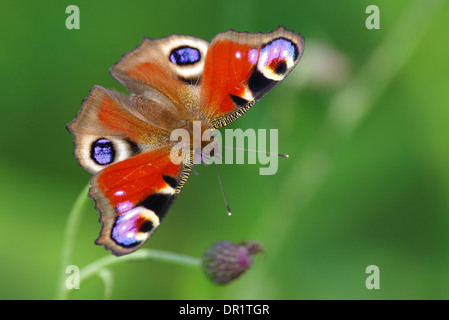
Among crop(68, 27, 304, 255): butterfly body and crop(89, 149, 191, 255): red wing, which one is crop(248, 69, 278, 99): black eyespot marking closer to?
crop(68, 27, 304, 255): butterfly body

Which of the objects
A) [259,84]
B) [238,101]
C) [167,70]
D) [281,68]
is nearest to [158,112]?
[167,70]

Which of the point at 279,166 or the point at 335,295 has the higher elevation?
the point at 279,166

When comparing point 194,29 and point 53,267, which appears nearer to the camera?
point 53,267

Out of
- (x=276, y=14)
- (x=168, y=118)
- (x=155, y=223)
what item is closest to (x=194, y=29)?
(x=276, y=14)

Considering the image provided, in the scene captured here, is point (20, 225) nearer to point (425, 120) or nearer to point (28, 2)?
point (28, 2)

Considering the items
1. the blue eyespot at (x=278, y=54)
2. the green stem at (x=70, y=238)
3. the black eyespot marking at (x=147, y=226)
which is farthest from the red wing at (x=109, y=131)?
the blue eyespot at (x=278, y=54)

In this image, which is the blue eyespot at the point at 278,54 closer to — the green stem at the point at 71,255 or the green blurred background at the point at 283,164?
the green stem at the point at 71,255

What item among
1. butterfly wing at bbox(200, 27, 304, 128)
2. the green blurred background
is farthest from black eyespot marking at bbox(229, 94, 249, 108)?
the green blurred background
